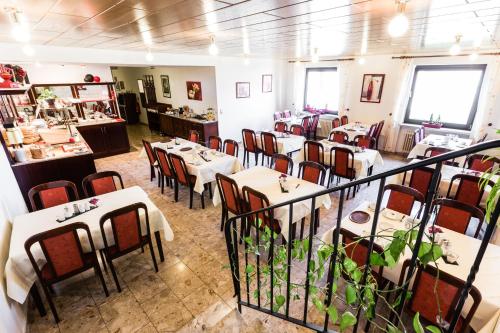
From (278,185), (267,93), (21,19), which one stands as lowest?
(278,185)

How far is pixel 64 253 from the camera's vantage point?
2400mm

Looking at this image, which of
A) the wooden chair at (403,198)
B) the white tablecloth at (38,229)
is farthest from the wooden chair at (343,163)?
the white tablecloth at (38,229)

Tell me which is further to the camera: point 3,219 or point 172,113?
point 172,113

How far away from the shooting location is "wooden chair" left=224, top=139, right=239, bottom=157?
5.24m

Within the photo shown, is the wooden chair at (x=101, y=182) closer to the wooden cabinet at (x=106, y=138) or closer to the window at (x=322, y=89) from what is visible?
the wooden cabinet at (x=106, y=138)

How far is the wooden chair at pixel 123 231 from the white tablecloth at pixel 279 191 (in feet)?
4.49

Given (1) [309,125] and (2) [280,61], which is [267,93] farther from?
(1) [309,125]

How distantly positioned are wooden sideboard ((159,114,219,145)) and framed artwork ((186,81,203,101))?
90 centimetres

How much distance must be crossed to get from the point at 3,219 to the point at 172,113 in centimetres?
685

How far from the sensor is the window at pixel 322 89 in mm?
8734

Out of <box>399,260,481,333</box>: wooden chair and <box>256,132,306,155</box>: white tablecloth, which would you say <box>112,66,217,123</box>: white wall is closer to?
<box>256,132,306,155</box>: white tablecloth

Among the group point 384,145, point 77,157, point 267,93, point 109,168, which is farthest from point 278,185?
point 267,93

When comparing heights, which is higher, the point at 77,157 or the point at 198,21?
the point at 198,21

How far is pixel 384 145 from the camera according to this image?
7.72 meters
